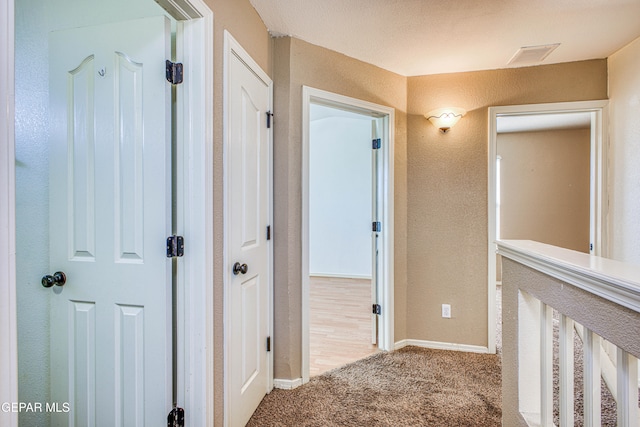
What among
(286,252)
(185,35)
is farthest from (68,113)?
(286,252)

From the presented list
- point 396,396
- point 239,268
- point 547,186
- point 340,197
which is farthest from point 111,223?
point 547,186

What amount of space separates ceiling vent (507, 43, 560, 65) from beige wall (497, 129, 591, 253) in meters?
2.90

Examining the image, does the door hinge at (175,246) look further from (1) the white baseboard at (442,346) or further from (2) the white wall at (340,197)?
(2) the white wall at (340,197)

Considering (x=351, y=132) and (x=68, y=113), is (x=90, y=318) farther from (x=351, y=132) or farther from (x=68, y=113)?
(x=351, y=132)

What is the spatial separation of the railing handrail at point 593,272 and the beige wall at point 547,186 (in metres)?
4.36

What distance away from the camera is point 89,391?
131 cm

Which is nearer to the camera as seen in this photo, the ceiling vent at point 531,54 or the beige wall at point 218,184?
the beige wall at point 218,184

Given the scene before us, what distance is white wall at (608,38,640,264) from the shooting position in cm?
217

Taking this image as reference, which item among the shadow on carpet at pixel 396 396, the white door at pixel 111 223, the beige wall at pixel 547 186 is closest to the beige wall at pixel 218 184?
the white door at pixel 111 223

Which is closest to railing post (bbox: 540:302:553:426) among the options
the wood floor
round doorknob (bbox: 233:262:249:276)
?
round doorknob (bbox: 233:262:249:276)

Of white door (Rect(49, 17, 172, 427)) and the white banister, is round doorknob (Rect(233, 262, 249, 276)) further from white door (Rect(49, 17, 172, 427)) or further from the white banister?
the white banister

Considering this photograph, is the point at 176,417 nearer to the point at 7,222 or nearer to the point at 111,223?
the point at 111,223

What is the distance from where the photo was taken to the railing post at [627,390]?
81 centimetres

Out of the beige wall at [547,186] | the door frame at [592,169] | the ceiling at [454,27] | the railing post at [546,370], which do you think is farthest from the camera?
the beige wall at [547,186]
